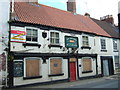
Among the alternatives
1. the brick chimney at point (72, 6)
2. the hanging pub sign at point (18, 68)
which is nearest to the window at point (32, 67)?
the hanging pub sign at point (18, 68)

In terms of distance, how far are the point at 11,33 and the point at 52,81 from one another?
20.3 ft

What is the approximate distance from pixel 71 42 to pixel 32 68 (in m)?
5.81

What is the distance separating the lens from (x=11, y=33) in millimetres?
11797

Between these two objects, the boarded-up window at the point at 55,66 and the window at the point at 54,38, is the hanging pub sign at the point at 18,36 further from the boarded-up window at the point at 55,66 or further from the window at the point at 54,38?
the boarded-up window at the point at 55,66

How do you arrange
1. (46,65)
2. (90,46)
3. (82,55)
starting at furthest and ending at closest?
1. (90,46)
2. (82,55)
3. (46,65)

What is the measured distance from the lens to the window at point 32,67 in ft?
40.6

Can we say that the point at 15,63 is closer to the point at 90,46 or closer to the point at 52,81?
the point at 52,81

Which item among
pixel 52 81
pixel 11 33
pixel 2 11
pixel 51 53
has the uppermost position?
pixel 2 11

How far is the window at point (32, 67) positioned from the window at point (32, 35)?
1936mm

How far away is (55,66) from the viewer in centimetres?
1441

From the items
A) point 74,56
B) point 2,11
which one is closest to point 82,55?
point 74,56

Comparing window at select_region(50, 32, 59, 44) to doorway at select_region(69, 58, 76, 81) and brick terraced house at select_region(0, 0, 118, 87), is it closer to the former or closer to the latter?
brick terraced house at select_region(0, 0, 118, 87)

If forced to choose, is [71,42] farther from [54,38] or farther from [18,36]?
[18,36]

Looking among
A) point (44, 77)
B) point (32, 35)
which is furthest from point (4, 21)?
point (44, 77)
